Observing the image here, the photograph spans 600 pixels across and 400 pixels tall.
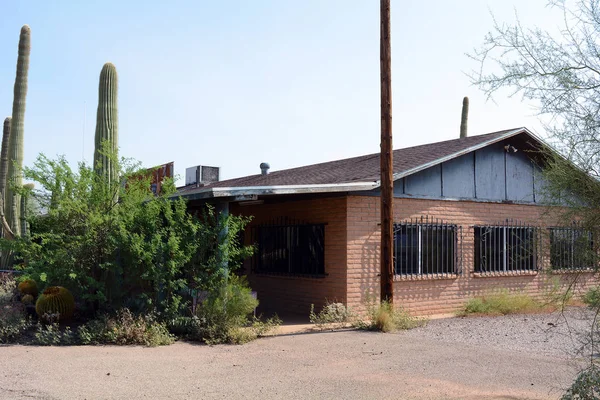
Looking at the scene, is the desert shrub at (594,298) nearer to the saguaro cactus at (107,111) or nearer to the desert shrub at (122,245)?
the desert shrub at (122,245)

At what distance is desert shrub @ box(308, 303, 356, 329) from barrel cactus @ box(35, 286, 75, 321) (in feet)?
15.3

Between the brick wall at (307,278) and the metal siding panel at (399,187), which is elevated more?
the metal siding panel at (399,187)

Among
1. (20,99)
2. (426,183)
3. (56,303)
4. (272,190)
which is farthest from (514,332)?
(20,99)

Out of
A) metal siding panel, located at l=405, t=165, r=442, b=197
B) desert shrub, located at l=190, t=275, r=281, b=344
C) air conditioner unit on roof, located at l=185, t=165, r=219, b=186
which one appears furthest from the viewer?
air conditioner unit on roof, located at l=185, t=165, r=219, b=186

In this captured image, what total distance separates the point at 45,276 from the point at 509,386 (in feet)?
24.3

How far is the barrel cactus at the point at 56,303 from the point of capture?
464 inches

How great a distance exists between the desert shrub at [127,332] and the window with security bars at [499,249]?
28.2ft

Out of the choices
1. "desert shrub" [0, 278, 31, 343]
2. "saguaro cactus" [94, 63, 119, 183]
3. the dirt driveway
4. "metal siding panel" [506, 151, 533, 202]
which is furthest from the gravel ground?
"saguaro cactus" [94, 63, 119, 183]

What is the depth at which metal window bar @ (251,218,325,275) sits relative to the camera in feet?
45.8

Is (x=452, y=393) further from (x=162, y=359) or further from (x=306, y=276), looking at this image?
(x=306, y=276)

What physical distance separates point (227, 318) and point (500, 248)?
8.42m

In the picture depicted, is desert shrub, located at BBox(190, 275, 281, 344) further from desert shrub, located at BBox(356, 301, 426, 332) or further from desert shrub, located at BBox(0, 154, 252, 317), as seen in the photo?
desert shrub, located at BBox(356, 301, 426, 332)

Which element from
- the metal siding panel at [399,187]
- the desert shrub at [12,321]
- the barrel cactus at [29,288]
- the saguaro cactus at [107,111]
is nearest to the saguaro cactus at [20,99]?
the saguaro cactus at [107,111]

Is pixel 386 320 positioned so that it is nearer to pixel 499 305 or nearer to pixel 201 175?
pixel 499 305
